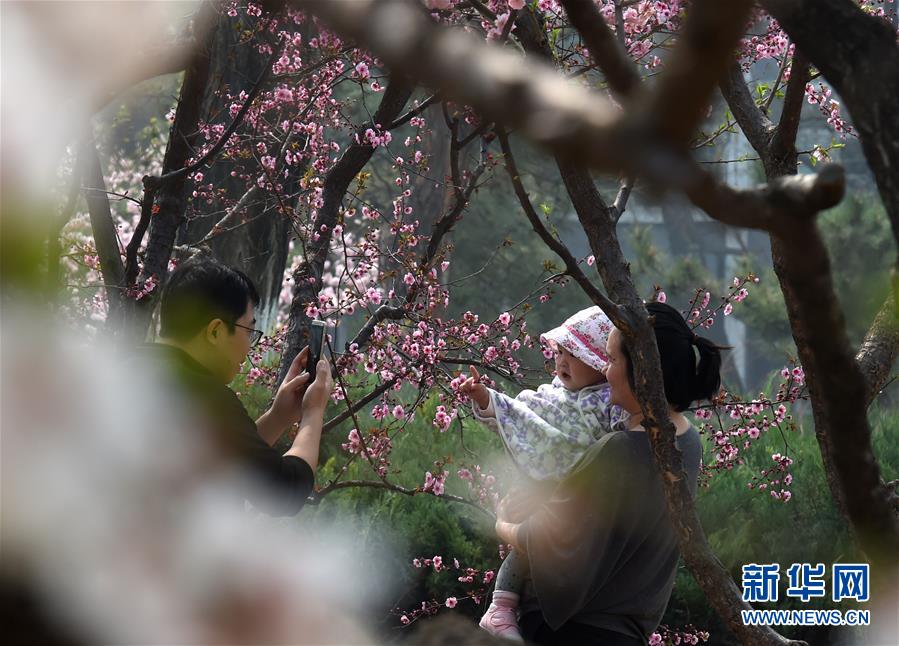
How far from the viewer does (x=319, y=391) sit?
8.14ft

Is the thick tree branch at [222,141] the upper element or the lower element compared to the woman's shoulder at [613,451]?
upper

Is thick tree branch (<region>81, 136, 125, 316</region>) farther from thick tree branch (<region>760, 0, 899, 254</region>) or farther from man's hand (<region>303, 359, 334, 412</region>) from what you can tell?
thick tree branch (<region>760, 0, 899, 254</region>)

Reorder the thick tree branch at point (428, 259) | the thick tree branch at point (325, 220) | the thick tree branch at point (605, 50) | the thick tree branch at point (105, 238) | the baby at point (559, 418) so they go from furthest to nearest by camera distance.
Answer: the thick tree branch at point (105, 238) → the thick tree branch at point (428, 259) → the thick tree branch at point (325, 220) → the baby at point (559, 418) → the thick tree branch at point (605, 50)

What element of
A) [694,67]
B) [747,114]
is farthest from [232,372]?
[747,114]

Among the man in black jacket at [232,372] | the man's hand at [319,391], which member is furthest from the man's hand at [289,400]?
the man's hand at [319,391]

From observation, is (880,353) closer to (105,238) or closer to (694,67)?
(694,67)

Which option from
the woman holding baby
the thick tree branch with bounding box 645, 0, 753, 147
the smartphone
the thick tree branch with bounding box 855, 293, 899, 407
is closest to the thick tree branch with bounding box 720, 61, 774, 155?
the thick tree branch with bounding box 855, 293, 899, 407

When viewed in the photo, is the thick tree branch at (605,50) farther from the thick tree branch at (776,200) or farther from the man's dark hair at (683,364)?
the man's dark hair at (683,364)

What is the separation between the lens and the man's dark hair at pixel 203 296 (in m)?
2.22

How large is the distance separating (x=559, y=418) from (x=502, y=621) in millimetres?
600

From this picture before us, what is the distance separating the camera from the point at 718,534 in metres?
6.09

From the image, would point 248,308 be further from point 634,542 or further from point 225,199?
point 225,199

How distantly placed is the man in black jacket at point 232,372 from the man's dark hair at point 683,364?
858 mm

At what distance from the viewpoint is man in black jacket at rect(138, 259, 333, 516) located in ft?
6.08
